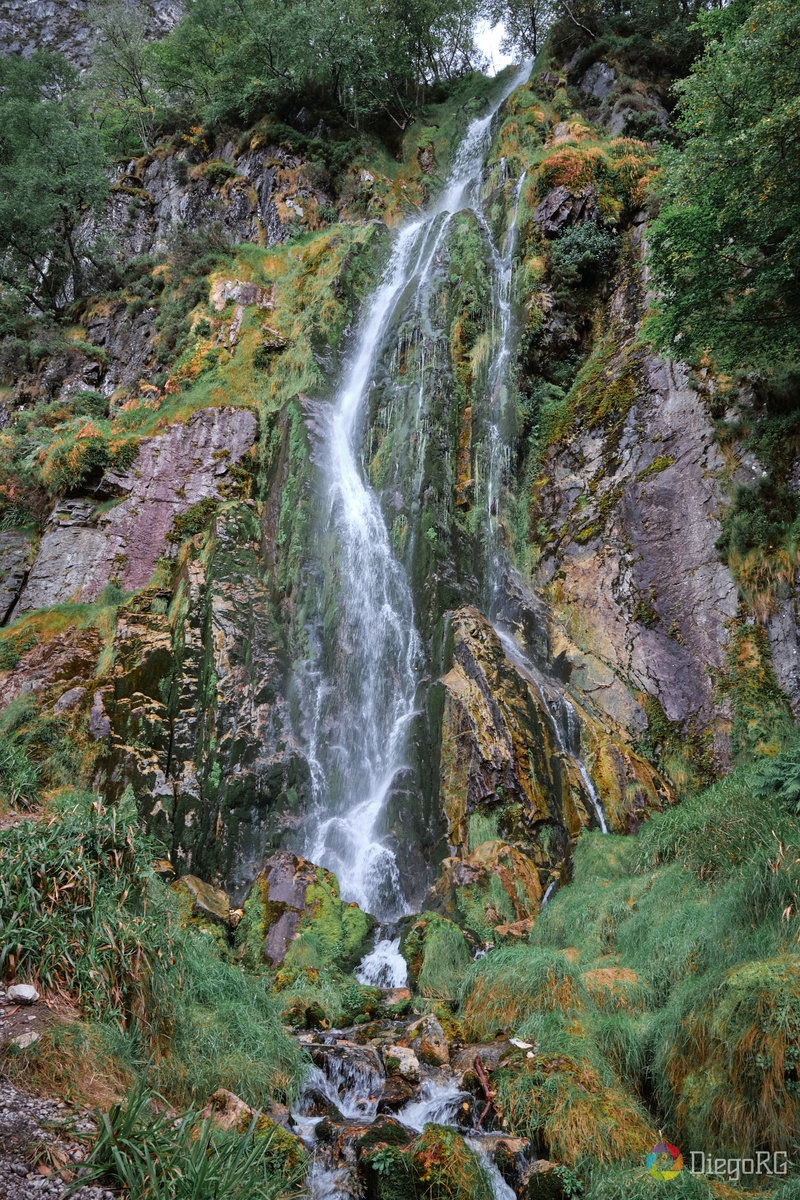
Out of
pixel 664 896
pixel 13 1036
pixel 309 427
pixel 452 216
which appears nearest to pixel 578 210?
pixel 452 216

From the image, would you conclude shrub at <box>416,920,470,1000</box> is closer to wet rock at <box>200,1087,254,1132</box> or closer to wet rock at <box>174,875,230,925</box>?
wet rock at <box>174,875,230,925</box>

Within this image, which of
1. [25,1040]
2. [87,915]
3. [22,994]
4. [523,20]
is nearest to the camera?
[25,1040]

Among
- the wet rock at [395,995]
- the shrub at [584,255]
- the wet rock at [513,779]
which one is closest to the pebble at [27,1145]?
the wet rock at [395,995]

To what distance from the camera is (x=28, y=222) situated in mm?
24484

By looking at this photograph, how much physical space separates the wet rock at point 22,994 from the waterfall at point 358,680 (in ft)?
21.8

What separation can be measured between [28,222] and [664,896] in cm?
2955

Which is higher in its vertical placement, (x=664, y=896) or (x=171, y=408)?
(x=171, y=408)

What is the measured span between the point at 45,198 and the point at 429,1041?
95.5 feet

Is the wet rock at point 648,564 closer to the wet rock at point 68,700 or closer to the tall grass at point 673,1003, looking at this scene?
the tall grass at point 673,1003

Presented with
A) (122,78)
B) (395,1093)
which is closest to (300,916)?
(395,1093)

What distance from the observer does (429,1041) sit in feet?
20.3

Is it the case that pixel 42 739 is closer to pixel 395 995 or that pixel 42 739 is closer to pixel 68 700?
pixel 68 700

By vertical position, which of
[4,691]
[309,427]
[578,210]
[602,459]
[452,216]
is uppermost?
[452,216]

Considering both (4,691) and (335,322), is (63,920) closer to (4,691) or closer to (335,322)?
(4,691)
